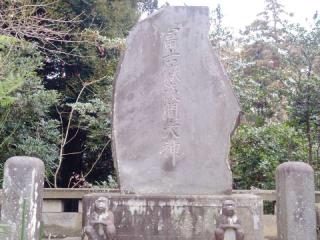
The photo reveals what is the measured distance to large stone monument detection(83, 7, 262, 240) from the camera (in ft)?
15.4

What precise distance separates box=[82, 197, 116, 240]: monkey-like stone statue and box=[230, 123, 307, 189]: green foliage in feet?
14.1

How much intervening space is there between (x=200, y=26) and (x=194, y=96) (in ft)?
2.69

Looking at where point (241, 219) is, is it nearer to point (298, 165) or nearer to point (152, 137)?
point (298, 165)

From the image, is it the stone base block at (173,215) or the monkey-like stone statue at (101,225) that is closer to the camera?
the monkey-like stone statue at (101,225)

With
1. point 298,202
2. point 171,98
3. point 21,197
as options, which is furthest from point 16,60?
point 298,202

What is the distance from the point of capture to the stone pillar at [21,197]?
Answer: 412cm

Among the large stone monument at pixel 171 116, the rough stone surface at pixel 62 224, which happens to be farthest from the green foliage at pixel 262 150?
the rough stone surface at pixel 62 224

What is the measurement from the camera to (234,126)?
15.8ft

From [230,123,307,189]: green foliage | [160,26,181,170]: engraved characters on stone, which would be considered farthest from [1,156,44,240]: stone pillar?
[230,123,307,189]: green foliage

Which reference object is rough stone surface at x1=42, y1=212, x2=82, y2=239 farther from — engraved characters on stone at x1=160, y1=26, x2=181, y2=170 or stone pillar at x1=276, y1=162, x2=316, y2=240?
stone pillar at x1=276, y1=162, x2=316, y2=240

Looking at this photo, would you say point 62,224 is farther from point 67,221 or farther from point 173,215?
point 173,215

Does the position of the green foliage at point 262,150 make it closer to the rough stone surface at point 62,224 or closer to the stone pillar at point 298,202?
the stone pillar at point 298,202

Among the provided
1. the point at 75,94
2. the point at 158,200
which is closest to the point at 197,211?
the point at 158,200

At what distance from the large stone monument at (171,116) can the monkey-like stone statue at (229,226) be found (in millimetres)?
412
